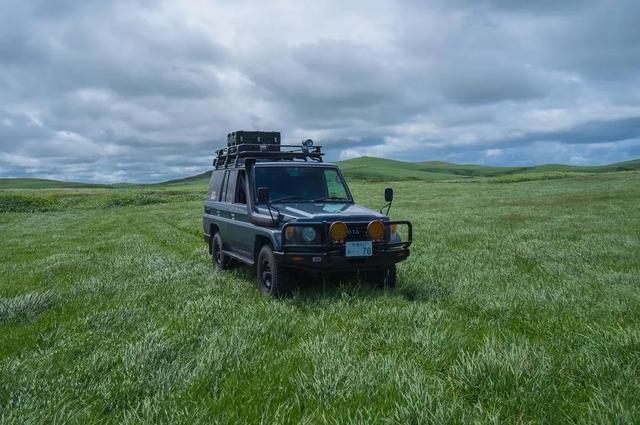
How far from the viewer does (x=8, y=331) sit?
21.0ft

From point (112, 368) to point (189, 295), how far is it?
141 inches

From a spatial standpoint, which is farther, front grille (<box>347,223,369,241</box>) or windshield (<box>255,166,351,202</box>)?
windshield (<box>255,166,351,202</box>)

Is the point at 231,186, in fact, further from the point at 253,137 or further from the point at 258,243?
the point at 253,137

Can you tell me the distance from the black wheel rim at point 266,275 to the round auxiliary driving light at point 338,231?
1531 mm

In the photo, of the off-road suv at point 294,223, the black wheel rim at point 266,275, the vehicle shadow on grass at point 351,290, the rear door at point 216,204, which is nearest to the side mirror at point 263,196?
the off-road suv at point 294,223

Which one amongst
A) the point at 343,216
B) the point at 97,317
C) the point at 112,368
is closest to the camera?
the point at 112,368

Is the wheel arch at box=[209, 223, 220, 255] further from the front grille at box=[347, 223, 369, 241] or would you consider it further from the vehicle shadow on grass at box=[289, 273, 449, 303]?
the front grille at box=[347, 223, 369, 241]

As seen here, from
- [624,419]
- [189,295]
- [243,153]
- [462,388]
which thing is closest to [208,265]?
[243,153]

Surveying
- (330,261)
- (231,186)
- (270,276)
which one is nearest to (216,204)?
(231,186)

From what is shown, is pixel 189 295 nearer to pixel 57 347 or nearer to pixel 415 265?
pixel 57 347

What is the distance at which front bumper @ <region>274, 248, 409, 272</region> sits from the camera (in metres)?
7.83

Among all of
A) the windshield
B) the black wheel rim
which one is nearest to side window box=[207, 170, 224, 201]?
the windshield

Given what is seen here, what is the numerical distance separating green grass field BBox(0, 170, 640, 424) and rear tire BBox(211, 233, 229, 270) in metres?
0.90

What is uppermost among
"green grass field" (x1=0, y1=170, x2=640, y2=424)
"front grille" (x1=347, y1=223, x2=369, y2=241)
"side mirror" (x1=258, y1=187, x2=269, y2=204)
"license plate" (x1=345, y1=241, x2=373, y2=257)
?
"side mirror" (x1=258, y1=187, x2=269, y2=204)
